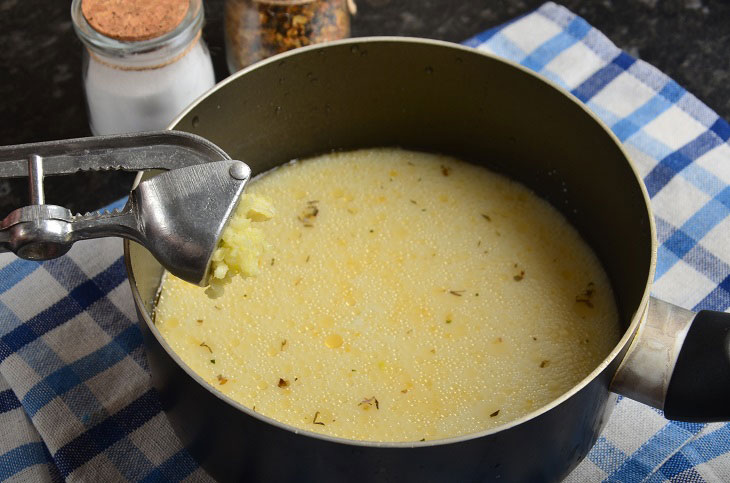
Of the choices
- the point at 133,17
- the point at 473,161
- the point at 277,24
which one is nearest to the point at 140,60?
the point at 133,17

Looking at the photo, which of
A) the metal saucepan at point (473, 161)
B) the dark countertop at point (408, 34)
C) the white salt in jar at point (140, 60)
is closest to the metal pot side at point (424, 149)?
the metal saucepan at point (473, 161)

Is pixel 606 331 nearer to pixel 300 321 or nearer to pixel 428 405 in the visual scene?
pixel 428 405

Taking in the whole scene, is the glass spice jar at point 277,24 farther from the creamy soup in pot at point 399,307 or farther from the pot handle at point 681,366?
the pot handle at point 681,366

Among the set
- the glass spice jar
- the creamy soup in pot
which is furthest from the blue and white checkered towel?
the glass spice jar

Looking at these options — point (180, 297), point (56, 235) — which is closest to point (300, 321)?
point (180, 297)

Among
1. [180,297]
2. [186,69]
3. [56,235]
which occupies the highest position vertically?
[56,235]

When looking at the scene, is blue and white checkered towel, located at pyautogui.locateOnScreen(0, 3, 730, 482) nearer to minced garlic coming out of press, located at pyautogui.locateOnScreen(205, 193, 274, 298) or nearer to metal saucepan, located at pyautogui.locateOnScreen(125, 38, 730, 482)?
metal saucepan, located at pyautogui.locateOnScreen(125, 38, 730, 482)

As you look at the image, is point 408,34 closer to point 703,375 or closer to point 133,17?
point 133,17
